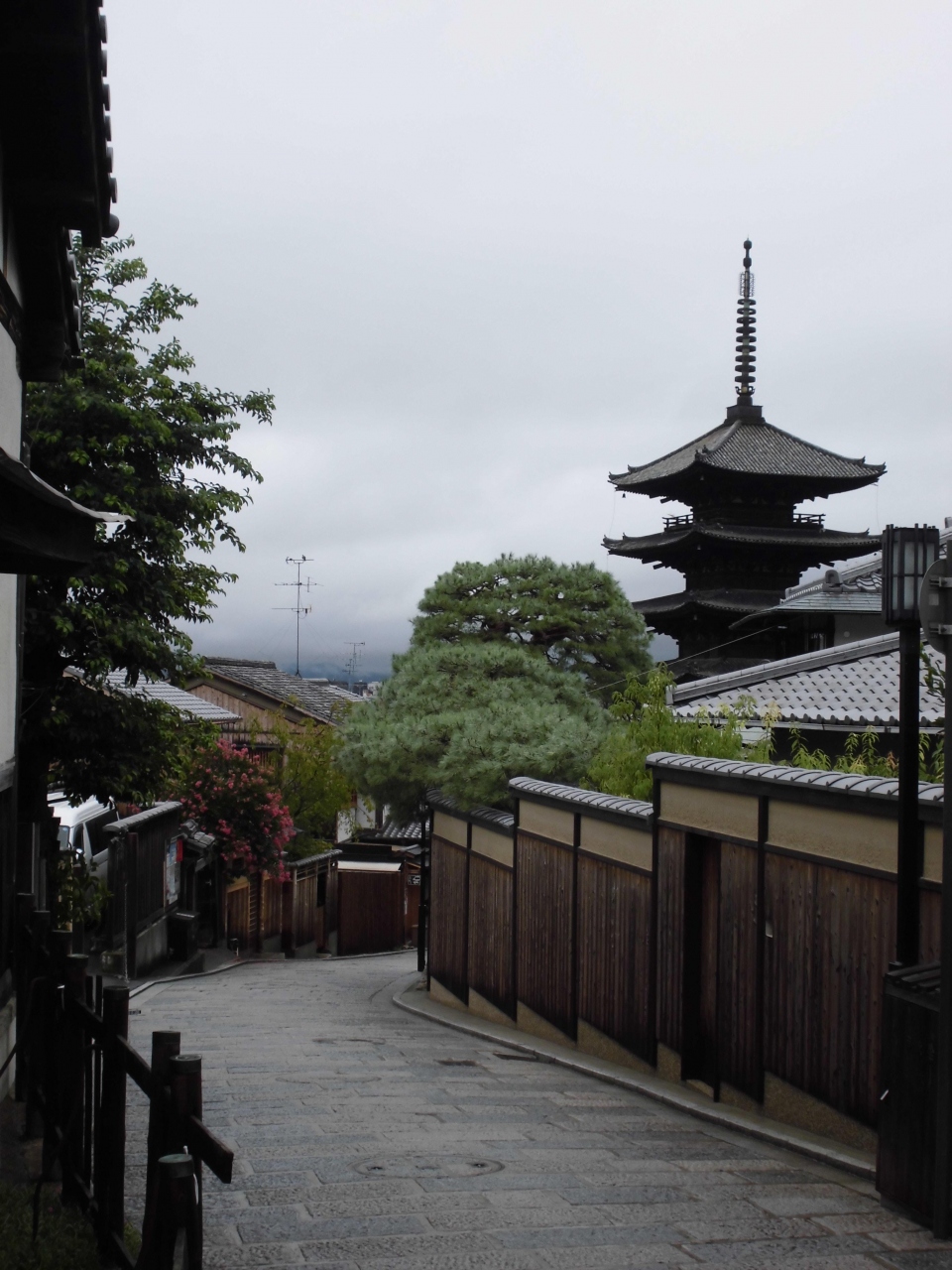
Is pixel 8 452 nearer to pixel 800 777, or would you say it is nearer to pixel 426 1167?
pixel 426 1167

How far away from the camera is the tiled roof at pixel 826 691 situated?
47.9ft

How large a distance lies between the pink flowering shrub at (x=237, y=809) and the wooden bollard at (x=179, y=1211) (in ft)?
75.5

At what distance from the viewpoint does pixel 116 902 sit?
1742 cm

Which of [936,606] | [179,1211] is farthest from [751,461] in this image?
[179,1211]

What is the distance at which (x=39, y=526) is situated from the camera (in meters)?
4.68

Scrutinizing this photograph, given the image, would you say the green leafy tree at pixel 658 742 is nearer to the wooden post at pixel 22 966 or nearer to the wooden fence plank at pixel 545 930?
the wooden fence plank at pixel 545 930

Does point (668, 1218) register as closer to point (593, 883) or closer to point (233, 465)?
point (593, 883)

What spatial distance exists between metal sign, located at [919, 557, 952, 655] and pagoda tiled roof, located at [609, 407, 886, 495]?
2616 cm

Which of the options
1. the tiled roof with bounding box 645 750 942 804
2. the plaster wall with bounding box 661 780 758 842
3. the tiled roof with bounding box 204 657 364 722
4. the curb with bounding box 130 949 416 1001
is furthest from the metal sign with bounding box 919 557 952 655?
→ the tiled roof with bounding box 204 657 364 722

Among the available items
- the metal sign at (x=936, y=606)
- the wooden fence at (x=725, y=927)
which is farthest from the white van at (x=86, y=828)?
the metal sign at (x=936, y=606)

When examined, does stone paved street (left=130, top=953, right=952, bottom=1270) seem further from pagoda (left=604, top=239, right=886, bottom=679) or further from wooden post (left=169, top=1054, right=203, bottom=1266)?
pagoda (left=604, top=239, right=886, bottom=679)

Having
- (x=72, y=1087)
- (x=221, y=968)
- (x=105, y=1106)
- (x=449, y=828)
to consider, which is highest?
(x=105, y=1106)

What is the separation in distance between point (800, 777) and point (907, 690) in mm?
1748

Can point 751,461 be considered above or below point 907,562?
above
